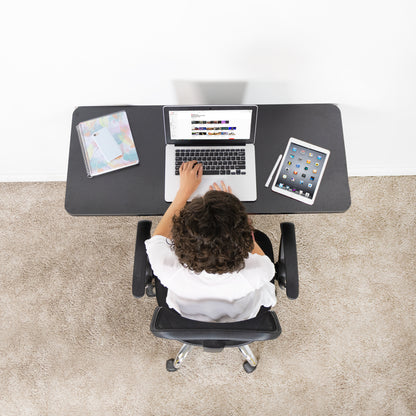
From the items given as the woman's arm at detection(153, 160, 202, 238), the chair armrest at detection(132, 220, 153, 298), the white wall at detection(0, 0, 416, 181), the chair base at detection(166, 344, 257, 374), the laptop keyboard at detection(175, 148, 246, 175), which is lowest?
the chair base at detection(166, 344, 257, 374)

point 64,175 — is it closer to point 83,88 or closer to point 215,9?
point 83,88

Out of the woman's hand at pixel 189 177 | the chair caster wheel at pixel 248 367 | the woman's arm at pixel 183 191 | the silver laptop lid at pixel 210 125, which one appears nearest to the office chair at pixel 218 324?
the woman's arm at pixel 183 191

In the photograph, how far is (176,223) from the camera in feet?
3.87

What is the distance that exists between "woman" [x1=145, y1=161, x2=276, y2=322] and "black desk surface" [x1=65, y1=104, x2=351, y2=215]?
5.6 inches

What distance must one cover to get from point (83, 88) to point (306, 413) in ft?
6.39

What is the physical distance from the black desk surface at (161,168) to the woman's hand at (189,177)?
97mm

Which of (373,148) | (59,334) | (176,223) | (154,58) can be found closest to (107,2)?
(154,58)

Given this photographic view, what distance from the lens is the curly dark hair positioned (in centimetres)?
108

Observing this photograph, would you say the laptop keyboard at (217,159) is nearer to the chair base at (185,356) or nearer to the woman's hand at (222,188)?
the woman's hand at (222,188)

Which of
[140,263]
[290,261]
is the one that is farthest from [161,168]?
[290,261]

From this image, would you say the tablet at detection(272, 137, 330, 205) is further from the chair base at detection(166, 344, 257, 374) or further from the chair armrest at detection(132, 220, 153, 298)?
the chair base at detection(166, 344, 257, 374)

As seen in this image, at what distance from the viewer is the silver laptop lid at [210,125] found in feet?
4.41

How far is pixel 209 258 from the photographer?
3.57 feet

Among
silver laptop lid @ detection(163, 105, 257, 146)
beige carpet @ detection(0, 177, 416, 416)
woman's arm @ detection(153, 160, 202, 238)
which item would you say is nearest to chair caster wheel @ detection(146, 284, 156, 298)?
beige carpet @ detection(0, 177, 416, 416)
